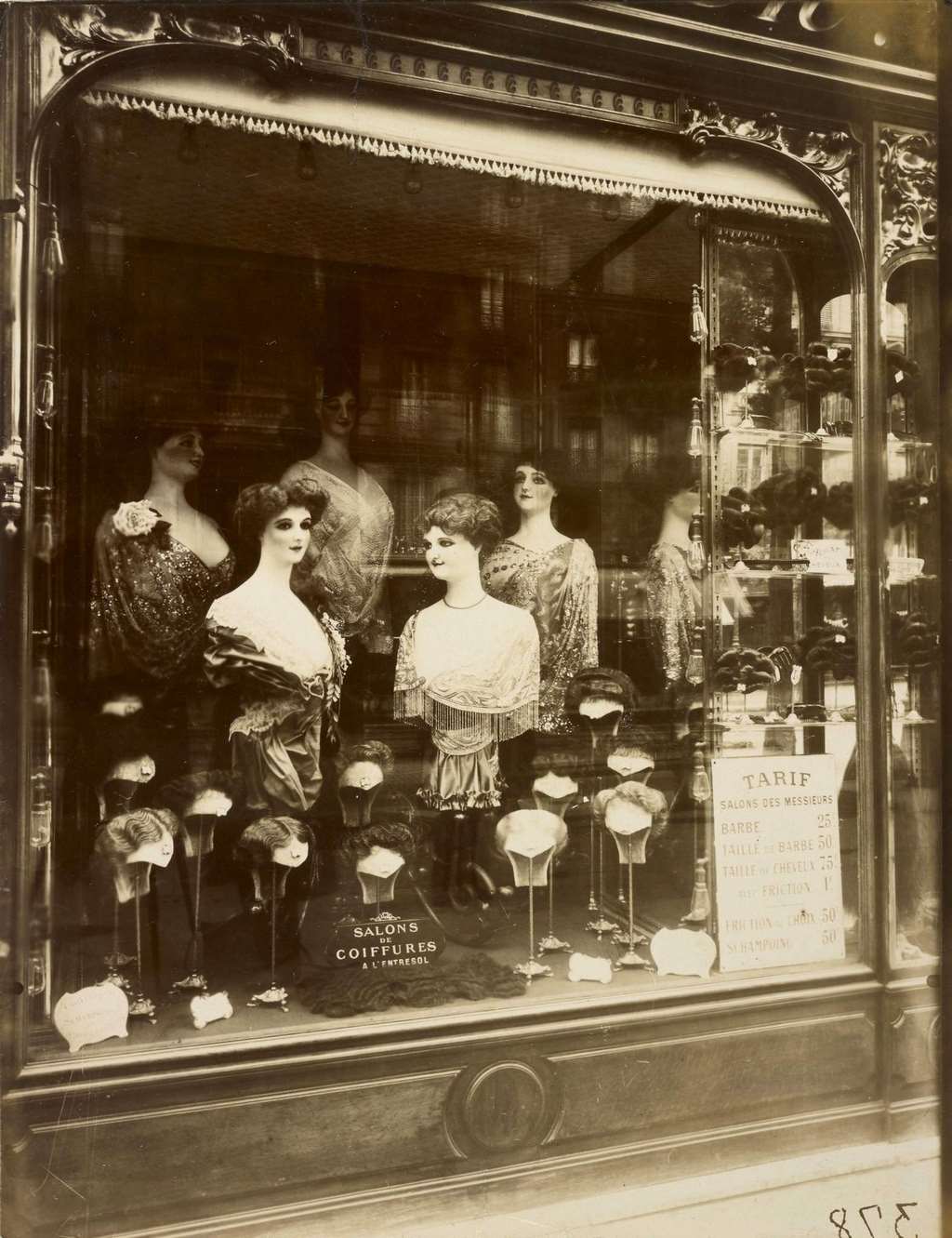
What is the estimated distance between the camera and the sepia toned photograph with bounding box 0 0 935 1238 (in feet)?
7.54

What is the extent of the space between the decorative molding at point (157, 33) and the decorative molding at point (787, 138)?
1.30 m

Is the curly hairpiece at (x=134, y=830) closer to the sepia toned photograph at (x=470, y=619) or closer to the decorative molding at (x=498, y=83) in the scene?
the sepia toned photograph at (x=470, y=619)

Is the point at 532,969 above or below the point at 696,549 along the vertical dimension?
below

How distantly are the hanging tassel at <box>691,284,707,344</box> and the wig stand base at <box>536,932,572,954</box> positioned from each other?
6.60 ft

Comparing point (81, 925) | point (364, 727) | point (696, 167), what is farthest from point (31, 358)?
point (696, 167)

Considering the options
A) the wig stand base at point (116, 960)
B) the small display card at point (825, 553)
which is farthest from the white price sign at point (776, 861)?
the wig stand base at point (116, 960)

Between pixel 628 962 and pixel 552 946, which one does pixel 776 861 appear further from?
pixel 552 946

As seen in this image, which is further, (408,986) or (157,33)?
(408,986)

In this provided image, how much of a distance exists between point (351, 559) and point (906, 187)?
2.40m

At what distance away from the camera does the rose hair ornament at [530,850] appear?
2611mm

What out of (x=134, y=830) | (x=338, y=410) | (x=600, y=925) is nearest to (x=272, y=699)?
(x=134, y=830)

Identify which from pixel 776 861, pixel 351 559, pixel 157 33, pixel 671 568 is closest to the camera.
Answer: pixel 157 33

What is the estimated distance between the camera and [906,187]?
2969 millimetres

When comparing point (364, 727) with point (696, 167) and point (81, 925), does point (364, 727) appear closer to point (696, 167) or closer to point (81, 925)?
point (81, 925)
